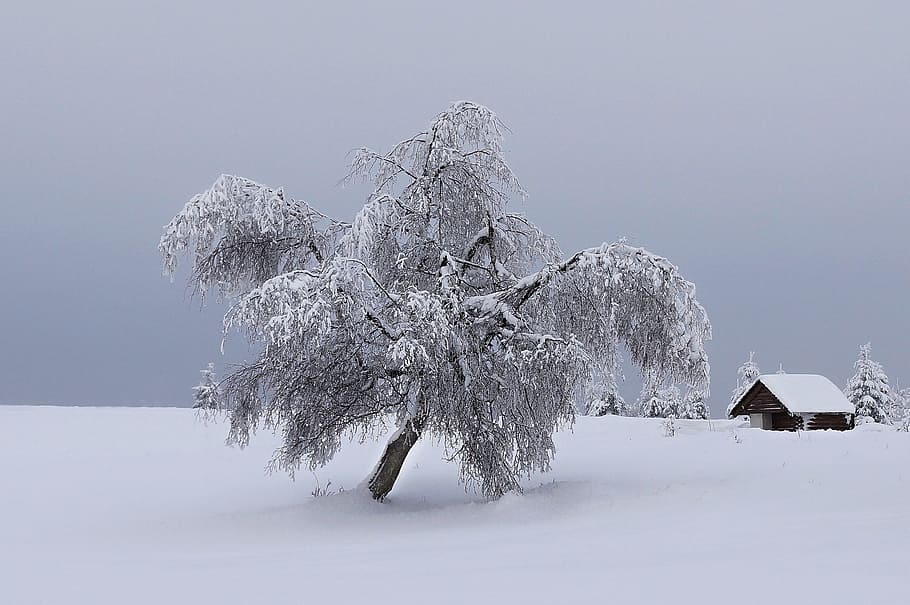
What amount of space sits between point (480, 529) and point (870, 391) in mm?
42295

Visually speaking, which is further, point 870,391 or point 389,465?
point 870,391

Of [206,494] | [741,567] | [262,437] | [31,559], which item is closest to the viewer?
[741,567]

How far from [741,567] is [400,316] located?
5978mm

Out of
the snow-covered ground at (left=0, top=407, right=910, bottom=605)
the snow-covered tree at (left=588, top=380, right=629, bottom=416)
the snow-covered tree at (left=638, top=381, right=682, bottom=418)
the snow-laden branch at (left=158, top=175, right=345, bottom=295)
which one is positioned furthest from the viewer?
the snow-covered tree at (left=588, top=380, right=629, bottom=416)

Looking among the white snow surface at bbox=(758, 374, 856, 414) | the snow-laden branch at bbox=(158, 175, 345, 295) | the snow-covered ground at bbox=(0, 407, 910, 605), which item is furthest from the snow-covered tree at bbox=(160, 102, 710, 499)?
the white snow surface at bbox=(758, 374, 856, 414)

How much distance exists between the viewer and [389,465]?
1408 centimetres

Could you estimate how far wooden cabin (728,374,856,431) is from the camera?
36.0m

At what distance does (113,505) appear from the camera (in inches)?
590

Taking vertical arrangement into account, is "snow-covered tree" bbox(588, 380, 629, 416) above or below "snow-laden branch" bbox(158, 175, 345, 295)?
below

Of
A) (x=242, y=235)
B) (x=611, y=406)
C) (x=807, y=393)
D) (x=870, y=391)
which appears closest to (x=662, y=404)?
(x=611, y=406)

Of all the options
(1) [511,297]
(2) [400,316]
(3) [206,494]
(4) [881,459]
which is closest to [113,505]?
(3) [206,494]

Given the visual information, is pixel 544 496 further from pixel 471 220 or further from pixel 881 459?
pixel 881 459

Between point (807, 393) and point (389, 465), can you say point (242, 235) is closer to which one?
point (389, 465)

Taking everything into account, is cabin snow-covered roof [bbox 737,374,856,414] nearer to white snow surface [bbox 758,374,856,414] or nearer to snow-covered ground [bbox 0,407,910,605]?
white snow surface [bbox 758,374,856,414]
